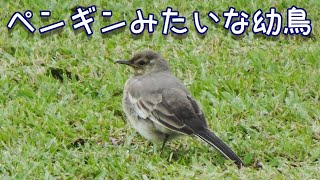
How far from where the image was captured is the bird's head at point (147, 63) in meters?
8.71

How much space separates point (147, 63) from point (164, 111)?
3.35 ft

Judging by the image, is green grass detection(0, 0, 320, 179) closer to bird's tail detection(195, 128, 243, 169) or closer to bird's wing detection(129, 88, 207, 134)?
bird's tail detection(195, 128, 243, 169)

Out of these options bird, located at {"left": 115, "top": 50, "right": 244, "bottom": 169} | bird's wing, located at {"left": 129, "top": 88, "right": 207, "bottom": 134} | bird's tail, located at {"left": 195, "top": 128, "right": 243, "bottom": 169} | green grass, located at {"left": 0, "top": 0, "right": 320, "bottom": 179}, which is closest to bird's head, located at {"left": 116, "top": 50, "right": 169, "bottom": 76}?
bird, located at {"left": 115, "top": 50, "right": 244, "bottom": 169}

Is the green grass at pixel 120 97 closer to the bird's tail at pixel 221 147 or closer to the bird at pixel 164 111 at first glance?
the bird's tail at pixel 221 147

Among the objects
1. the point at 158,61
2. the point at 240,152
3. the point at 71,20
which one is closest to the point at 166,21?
the point at 71,20

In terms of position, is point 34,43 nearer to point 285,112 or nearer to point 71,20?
point 71,20

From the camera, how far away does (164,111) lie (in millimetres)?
7824

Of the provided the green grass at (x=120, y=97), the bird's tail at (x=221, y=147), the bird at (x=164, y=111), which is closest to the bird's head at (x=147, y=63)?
the bird at (x=164, y=111)

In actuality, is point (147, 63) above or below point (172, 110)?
above

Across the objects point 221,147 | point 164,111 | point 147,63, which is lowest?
point 221,147

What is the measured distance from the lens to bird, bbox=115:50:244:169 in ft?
25.1

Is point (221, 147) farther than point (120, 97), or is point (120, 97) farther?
point (120, 97)

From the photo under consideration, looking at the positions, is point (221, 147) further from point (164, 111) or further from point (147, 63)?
point (147, 63)

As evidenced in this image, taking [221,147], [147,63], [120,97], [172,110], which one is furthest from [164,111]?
[120,97]
